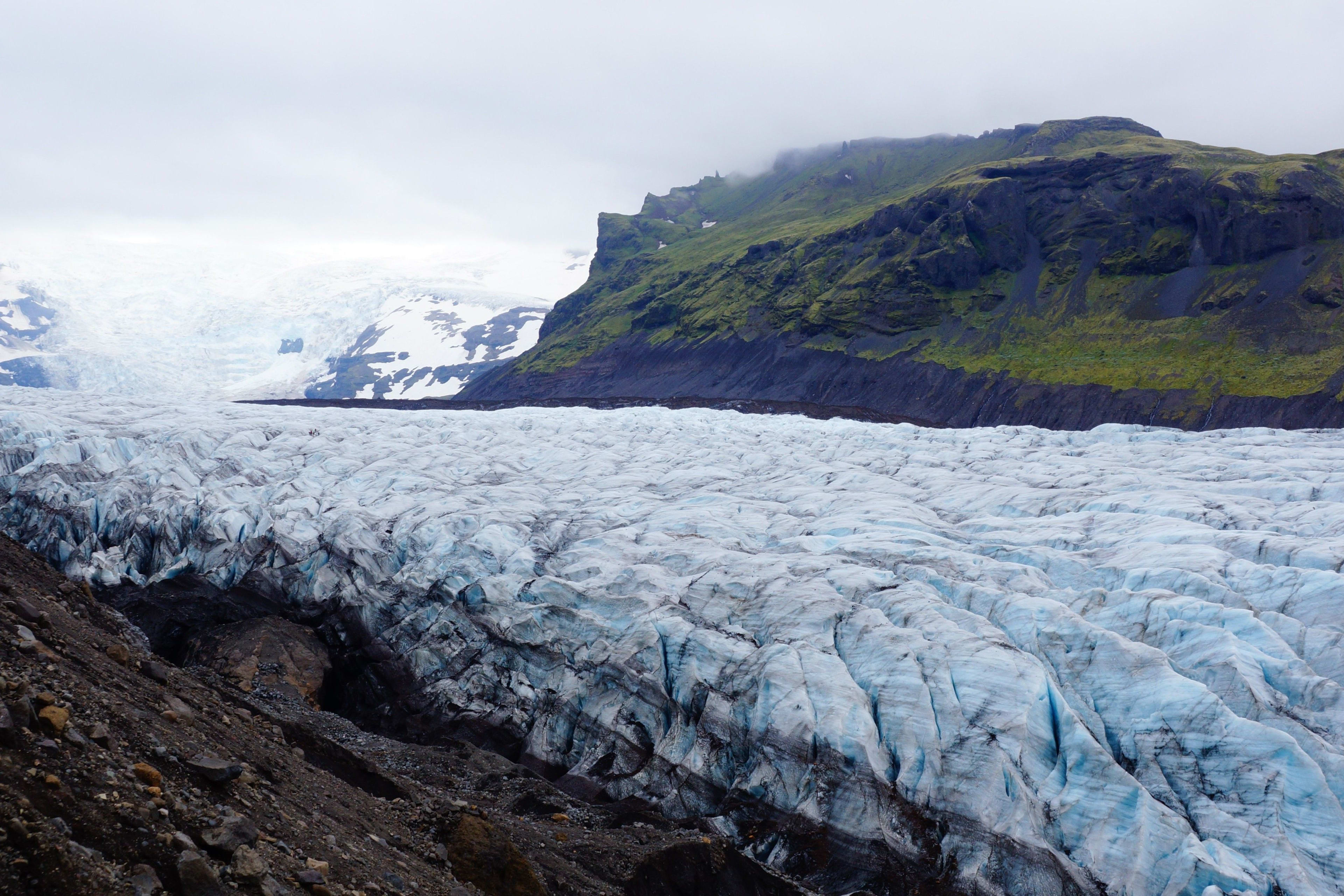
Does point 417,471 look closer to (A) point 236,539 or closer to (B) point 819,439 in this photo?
(A) point 236,539

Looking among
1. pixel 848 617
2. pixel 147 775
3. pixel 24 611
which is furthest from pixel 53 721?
pixel 848 617

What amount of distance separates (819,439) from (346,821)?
120 ft

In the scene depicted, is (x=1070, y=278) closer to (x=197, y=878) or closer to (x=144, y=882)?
(x=197, y=878)

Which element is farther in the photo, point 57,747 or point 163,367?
point 163,367

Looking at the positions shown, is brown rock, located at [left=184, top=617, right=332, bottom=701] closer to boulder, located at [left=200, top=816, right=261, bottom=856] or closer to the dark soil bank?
boulder, located at [left=200, top=816, right=261, bottom=856]

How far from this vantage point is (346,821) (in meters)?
12.2

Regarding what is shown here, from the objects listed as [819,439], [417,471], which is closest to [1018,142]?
[819,439]

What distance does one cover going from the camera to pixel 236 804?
9930 millimetres

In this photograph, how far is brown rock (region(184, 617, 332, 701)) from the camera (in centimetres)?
2278

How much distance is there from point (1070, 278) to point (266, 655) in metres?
104

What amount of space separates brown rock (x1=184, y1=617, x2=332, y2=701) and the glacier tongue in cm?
165

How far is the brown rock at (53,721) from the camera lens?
341 inches

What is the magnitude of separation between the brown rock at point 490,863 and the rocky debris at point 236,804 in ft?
0.09

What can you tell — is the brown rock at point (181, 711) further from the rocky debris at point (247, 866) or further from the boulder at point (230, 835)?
the rocky debris at point (247, 866)
